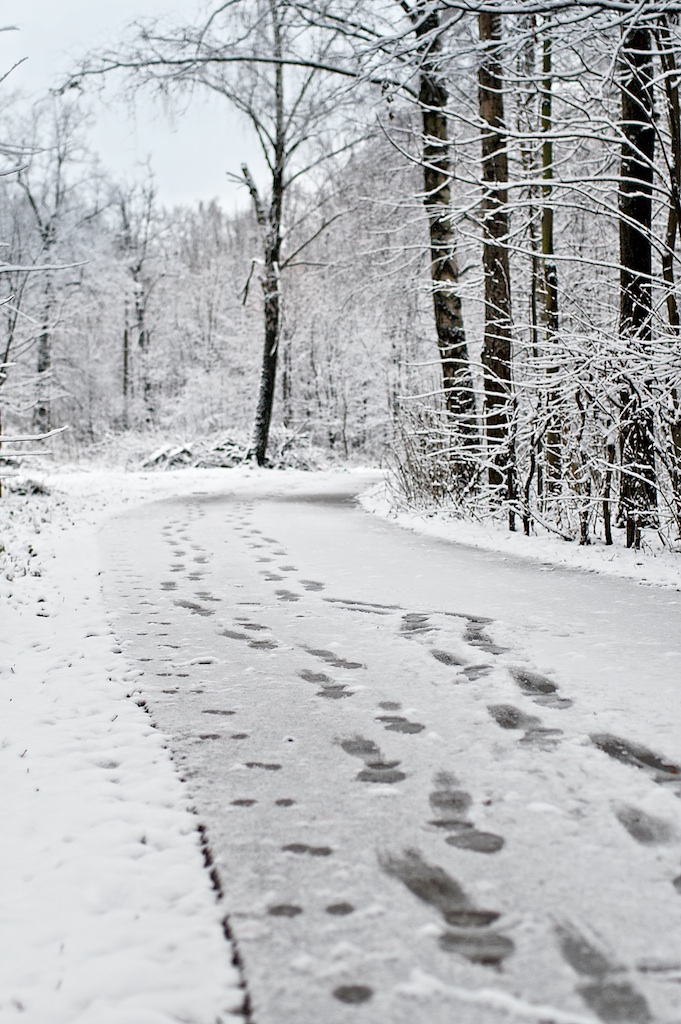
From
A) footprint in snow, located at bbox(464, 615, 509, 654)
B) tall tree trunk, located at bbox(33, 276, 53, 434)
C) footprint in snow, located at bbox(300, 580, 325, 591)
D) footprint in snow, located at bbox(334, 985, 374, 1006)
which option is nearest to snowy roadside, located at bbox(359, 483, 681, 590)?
footprint in snow, located at bbox(464, 615, 509, 654)

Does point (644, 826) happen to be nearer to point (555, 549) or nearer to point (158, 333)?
point (555, 549)

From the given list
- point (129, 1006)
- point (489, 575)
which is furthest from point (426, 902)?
point (489, 575)

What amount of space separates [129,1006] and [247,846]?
0.56m

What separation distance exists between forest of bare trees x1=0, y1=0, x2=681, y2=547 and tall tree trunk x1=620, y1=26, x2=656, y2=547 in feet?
0.07

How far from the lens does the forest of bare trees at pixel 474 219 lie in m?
5.70

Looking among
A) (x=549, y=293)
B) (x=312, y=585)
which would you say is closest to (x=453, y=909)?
(x=312, y=585)

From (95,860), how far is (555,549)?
5.09 m

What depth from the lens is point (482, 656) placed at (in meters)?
3.48

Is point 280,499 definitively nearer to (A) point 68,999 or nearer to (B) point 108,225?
(A) point 68,999

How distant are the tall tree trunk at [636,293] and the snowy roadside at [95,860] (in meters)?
3.98

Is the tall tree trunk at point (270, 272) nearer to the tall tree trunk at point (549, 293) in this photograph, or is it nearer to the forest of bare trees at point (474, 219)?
the forest of bare trees at point (474, 219)

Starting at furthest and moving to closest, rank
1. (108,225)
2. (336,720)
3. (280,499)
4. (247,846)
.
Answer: (108,225), (280,499), (336,720), (247,846)

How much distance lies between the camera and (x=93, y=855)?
1965 mm

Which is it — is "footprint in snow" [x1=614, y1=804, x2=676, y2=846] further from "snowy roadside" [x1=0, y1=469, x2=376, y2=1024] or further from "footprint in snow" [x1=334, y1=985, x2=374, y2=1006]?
"snowy roadside" [x1=0, y1=469, x2=376, y2=1024]
